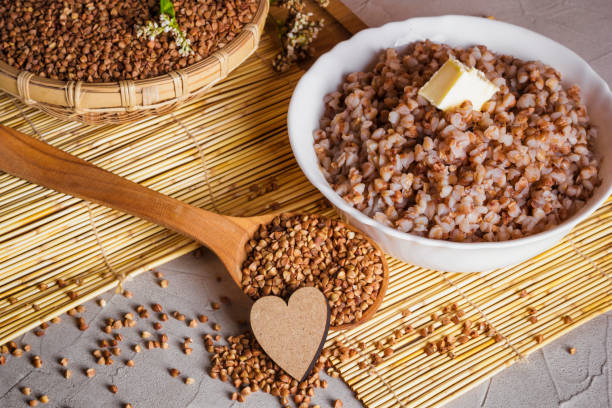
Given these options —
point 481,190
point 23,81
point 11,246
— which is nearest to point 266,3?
point 23,81

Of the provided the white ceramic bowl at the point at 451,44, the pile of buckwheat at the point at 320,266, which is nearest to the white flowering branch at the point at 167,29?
the white ceramic bowl at the point at 451,44

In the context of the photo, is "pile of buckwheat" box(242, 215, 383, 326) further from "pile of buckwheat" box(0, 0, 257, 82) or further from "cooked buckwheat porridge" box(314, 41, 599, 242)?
"pile of buckwheat" box(0, 0, 257, 82)

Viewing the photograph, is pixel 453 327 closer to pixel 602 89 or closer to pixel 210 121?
pixel 602 89

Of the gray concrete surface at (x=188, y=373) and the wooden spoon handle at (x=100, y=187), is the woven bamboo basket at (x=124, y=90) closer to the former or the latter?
the wooden spoon handle at (x=100, y=187)

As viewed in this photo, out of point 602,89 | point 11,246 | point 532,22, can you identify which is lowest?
point 11,246

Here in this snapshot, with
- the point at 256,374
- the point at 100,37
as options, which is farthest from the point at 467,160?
the point at 100,37

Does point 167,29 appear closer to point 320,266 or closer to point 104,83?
point 104,83
